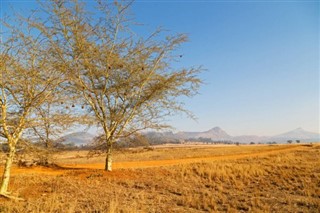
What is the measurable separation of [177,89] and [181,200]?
6.15m

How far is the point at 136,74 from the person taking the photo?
1343 centimetres

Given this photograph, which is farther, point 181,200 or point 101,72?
point 101,72

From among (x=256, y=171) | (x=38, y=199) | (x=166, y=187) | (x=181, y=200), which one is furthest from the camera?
(x=256, y=171)

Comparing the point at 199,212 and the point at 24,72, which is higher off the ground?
the point at 24,72

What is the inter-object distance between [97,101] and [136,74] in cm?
253

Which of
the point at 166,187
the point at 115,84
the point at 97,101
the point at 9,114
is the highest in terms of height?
the point at 115,84

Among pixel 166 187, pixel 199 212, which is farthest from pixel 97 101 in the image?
pixel 199 212

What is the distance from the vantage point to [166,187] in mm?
11750

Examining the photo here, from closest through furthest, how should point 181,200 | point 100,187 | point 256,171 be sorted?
1. point 181,200
2. point 100,187
3. point 256,171

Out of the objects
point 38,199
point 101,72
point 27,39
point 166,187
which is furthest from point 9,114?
point 166,187

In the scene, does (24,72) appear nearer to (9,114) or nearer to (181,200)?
(9,114)

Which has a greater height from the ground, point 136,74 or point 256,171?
point 136,74

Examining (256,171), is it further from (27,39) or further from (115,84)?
(27,39)

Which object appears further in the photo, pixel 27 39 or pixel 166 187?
pixel 166 187
